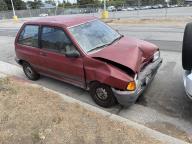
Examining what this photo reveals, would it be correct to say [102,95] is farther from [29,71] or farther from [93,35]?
[29,71]

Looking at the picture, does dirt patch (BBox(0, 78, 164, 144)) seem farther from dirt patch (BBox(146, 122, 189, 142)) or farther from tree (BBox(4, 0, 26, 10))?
tree (BBox(4, 0, 26, 10))

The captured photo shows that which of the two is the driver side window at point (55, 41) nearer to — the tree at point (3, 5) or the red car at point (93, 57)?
the red car at point (93, 57)

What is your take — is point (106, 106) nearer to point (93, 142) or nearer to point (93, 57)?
point (93, 57)

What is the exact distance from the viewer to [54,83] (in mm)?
5836

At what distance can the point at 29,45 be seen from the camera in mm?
5723

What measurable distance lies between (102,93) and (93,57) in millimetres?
700

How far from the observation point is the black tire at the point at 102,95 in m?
4.21

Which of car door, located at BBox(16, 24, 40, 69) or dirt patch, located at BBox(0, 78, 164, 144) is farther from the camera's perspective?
car door, located at BBox(16, 24, 40, 69)

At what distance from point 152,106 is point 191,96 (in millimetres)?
934

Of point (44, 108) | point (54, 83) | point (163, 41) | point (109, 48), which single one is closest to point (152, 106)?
point (109, 48)

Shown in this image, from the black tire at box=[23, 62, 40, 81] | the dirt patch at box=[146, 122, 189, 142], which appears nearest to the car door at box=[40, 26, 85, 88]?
the black tire at box=[23, 62, 40, 81]

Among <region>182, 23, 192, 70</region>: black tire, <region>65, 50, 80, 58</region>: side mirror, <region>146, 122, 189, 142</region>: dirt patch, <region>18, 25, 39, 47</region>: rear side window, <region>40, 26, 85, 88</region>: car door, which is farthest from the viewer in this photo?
<region>18, 25, 39, 47</region>: rear side window

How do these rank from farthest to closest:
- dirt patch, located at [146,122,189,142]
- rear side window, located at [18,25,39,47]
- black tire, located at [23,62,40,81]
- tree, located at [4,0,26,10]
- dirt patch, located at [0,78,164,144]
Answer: tree, located at [4,0,26,10] → black tire, located at [23,62,40,81] → rear side window, located at [18,25,39,47] → dirt patch, located at [146,122,189,142] → dirt patch, located at [0,78,164,144]

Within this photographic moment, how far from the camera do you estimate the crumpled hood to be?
13.3 feet
